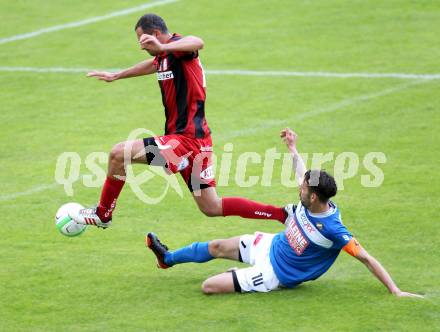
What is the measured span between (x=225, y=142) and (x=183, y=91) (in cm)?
450

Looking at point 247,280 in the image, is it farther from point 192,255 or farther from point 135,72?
point 135,72

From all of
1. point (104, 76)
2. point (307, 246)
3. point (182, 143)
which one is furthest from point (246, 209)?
point (104, 76)

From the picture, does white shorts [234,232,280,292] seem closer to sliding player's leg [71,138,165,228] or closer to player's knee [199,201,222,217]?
player's knee [199,201,222,217]

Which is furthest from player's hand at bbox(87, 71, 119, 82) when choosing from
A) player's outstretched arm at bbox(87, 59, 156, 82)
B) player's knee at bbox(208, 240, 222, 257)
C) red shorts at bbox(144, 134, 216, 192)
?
player's knee at bbox(208, 240, 222, 257)

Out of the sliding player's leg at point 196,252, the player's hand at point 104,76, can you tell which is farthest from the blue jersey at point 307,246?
the player's hand at point 104,76

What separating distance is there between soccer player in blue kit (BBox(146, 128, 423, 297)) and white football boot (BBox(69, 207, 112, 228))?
0.77 metres

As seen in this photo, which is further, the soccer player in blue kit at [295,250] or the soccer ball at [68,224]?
the soccer ball at [68,224]

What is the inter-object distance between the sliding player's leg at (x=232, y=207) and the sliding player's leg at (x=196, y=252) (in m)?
0.54

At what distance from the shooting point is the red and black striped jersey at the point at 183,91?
31.8 ft

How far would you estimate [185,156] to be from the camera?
962cm

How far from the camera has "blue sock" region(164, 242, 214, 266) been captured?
9273mm

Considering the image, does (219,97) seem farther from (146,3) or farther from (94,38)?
(146,3)

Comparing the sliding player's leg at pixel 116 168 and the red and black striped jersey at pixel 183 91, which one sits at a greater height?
the red and black striped jersey at pixel 183 91

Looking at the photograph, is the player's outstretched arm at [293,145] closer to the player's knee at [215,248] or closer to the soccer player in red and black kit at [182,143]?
the soccer player in red and black kit at [182,143]
